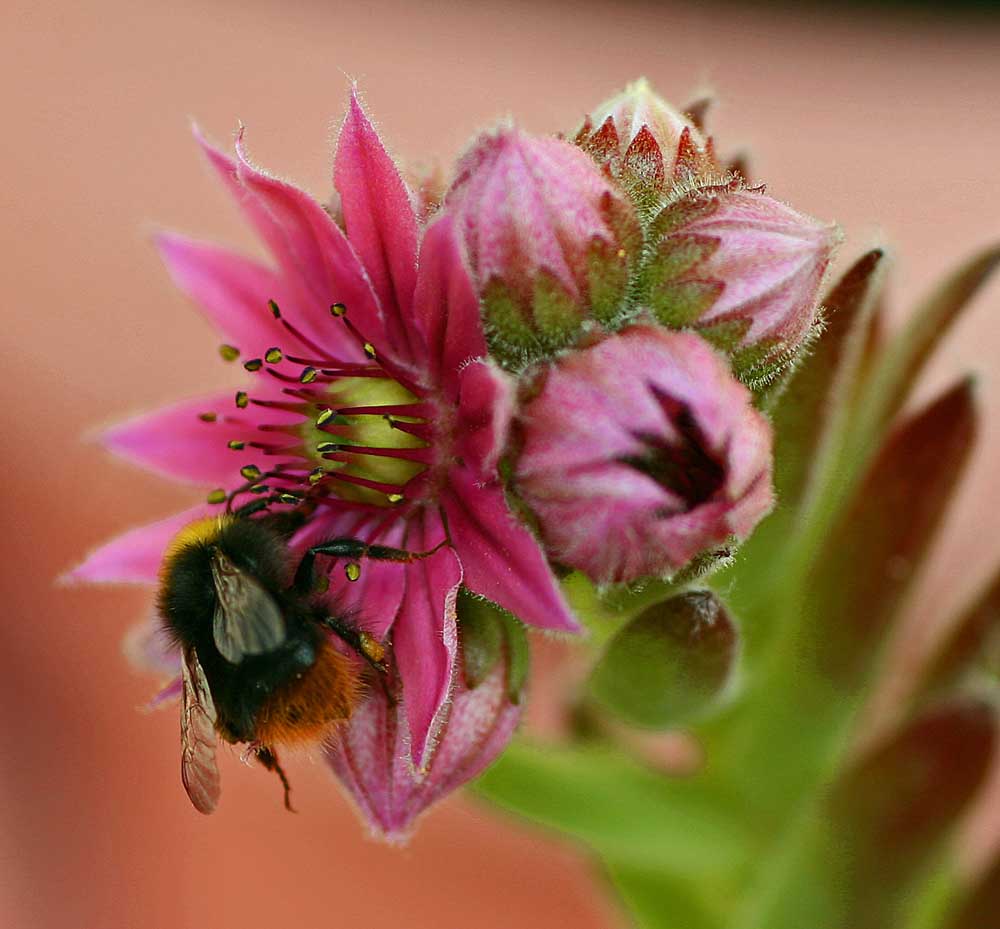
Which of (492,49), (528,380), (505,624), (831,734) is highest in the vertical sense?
(492,49)

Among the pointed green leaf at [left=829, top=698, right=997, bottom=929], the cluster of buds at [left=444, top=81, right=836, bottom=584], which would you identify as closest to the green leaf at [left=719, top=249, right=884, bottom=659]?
the cluster of buds at [left=444, top=81, right=836, bottom=584]

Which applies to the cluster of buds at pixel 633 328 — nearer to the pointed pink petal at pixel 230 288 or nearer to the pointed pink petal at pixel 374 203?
the pointed pink petal at pixel 374 203

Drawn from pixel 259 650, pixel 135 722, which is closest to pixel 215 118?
pixel 135 722

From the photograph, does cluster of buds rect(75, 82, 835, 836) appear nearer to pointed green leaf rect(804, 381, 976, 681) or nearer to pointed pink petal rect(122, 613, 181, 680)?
pointed pink petal rect(122, 613, 181, 680)

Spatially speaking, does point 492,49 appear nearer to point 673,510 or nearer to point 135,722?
point 135,722

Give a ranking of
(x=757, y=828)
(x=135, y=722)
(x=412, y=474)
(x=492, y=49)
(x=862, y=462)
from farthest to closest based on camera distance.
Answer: (x=492, y=49) → (x=135, y=722) → (x=757, y=828) → (x=862, y=462) → (x=412, y=474)

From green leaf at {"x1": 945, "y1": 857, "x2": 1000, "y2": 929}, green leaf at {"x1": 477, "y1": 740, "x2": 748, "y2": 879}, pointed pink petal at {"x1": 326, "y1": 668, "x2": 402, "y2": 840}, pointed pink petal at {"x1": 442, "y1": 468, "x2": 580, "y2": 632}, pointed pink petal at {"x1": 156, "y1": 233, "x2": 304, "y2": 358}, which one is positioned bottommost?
green leaf at {"x1": 477, "y1": 740, "x2": 748, "y2": 879}

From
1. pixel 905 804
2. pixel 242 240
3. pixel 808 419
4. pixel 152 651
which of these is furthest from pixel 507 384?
pixel 242 240

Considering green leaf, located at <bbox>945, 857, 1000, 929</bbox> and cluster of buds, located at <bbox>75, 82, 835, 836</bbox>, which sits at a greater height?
cluster of buds, located at <bbox>75, 82, 835, 836</bbox>
